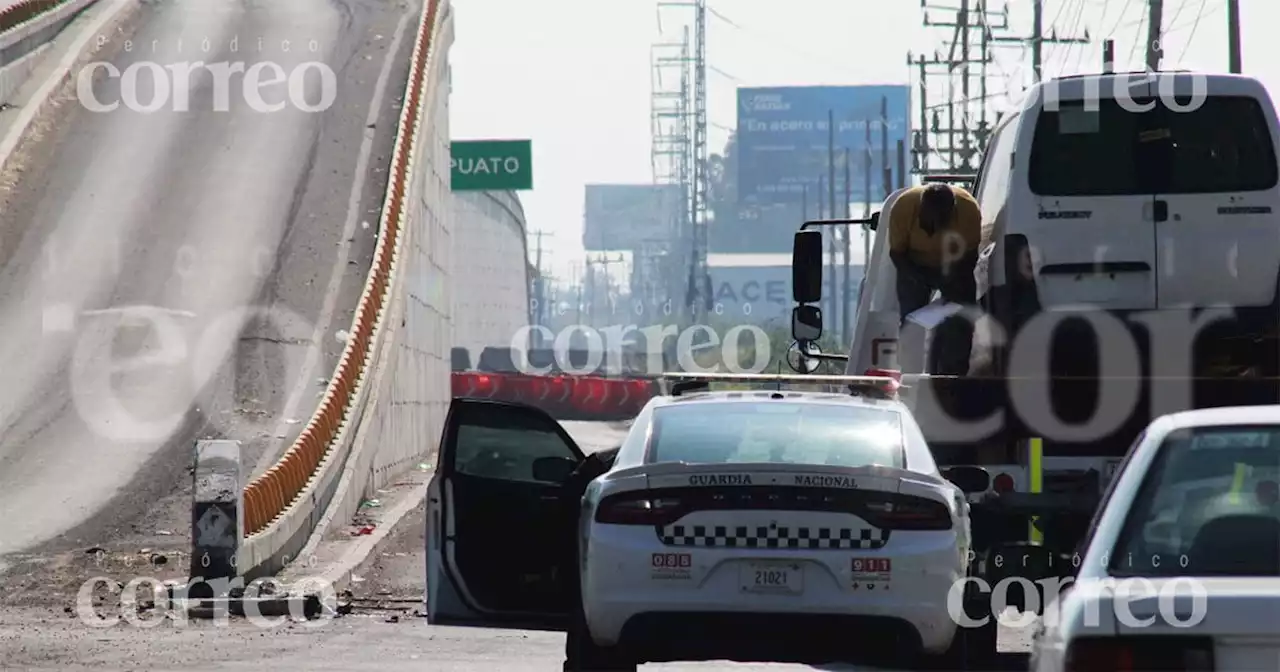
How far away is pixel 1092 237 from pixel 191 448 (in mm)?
16913

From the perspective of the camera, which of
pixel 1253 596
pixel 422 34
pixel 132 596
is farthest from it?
pixel 422 34

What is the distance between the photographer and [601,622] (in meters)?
10.4

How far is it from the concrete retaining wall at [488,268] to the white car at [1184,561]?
99.4 m

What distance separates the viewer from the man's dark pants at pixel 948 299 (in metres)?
14.0

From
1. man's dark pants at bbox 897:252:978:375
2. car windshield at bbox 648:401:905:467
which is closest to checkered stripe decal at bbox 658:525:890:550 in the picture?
car windshield at bbox 648:401:905:467

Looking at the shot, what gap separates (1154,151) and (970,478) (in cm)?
329

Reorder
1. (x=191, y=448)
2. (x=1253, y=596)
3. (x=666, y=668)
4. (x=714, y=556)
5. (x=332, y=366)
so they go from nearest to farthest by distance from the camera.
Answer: (x=1253, y=596) < (x=714, y=556) < (x=666, y=668) < (x=191, y=448) < (x=332, y=366)

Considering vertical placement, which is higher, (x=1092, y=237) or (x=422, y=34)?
(x=422, y=34)

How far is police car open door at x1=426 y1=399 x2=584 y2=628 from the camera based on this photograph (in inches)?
458

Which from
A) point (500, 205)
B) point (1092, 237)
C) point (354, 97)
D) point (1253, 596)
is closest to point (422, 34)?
point (354, 97)

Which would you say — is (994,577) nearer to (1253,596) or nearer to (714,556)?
(714,556)

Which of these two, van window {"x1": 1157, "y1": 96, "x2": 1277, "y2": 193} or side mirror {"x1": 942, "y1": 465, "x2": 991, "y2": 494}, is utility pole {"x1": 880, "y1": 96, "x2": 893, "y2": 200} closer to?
van window {"x1": 1157, "y1": 96, "x2": 1277, "y2": 193}

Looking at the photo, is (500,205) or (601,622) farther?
(500,205)

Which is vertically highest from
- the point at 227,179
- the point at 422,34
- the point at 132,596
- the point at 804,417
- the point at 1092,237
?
the point at 422,34
